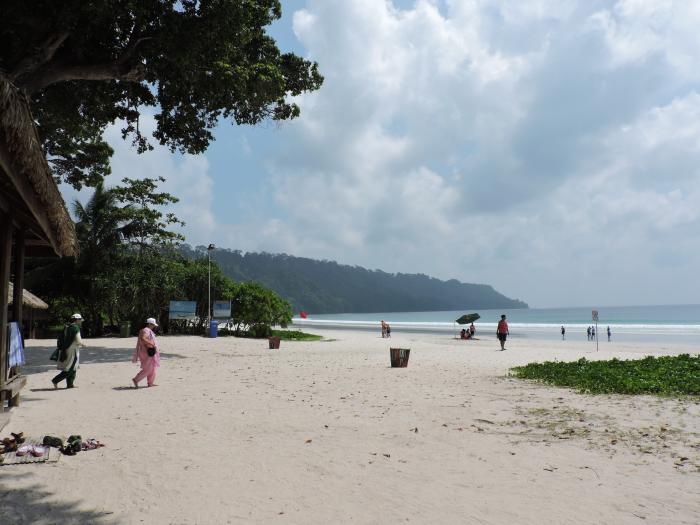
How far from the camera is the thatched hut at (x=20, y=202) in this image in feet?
13.6

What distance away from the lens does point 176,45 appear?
1313 cm

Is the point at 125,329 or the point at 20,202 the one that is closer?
the point at 20,202

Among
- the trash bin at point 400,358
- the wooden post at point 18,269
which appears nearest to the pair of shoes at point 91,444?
the wooden post at point 18,269

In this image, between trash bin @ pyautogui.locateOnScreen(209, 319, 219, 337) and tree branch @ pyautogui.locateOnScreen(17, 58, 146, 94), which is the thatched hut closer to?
tree branch @ pyautogui.locateOnScreen(17, 58, 146, 94)

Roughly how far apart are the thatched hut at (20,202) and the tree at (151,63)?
5306 mm

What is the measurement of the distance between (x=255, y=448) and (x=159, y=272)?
28068mm

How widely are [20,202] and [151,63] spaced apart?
30.3 ft

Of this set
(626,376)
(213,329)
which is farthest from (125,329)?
(626,376)

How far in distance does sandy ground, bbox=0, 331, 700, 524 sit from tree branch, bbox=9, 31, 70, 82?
735 cm

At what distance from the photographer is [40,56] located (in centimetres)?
1176

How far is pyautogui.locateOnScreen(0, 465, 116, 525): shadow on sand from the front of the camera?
12.9 ft

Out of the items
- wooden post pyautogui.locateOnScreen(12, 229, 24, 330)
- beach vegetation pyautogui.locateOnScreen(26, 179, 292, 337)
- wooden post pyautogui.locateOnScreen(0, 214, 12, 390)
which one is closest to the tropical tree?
beach vegetation pyautogui.locateOnScreen(26, 179, 292, 337)

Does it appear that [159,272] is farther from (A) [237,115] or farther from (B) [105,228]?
(A) [237,115]

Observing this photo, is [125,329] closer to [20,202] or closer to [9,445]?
[20,202]
